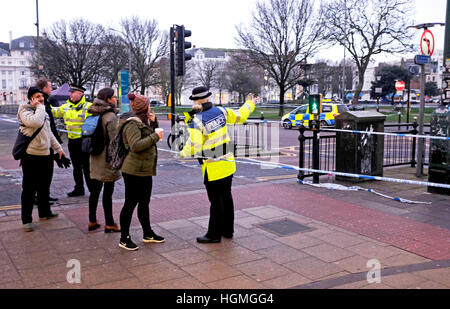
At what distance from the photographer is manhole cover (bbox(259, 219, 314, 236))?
539cm

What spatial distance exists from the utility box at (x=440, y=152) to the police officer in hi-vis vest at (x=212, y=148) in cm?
420

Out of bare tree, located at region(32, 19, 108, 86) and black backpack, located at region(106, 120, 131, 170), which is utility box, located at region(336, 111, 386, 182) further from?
bare tree, located at region(32, 19, 108, 86)

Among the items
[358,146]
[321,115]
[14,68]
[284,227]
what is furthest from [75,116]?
[14,68]

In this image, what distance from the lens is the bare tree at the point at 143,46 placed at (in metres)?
53.1

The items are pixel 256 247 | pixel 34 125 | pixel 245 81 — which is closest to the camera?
pixel 256 247


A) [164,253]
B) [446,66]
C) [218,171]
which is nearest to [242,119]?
[218,171]

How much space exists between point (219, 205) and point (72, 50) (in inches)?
1840

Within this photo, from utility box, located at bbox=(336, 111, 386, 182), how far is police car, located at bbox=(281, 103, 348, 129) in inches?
617

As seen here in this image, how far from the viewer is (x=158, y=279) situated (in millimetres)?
3959

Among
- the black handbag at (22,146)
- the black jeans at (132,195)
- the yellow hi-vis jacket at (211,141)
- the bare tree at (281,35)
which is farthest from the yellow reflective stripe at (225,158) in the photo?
the bare tree at (281,35)

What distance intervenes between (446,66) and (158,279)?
645 cm

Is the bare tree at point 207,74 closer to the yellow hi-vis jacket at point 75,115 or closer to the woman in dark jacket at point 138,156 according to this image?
the yellow hi-vis jacket at point 75,115

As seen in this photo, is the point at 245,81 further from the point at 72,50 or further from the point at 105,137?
the point at 105,137

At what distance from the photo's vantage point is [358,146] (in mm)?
8234
